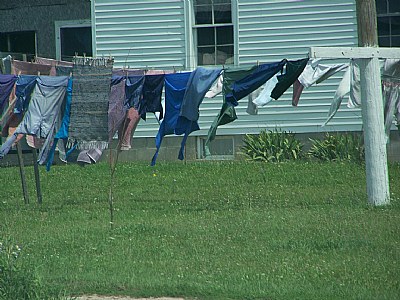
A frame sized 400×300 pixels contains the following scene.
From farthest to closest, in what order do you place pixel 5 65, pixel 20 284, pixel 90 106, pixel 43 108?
pixel 5 65 < pixel 43 108 < pixel 90 106 < pixel 20 284

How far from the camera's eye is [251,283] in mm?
7516

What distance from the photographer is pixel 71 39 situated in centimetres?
2039

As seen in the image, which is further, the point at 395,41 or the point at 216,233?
the point at 395,41

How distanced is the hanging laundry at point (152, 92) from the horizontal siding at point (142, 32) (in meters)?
5.69

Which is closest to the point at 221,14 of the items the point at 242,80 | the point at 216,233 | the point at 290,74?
the point at 242,80

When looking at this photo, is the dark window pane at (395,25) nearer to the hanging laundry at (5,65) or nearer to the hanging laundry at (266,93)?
the hanging laundry at (266,93)

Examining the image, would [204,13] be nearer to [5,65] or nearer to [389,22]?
[389,22]

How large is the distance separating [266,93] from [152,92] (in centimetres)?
167

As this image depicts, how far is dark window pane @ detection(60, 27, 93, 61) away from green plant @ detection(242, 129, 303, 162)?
548cm

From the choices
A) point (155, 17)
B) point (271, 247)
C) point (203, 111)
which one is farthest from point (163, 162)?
point (271, 247)

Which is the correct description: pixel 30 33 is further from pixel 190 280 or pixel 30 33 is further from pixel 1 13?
pixel 190 280

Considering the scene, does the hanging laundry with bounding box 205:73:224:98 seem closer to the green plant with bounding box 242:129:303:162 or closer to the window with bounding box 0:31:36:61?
the green plant with bounding box 242:129:303:162

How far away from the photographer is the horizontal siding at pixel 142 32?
17953mm

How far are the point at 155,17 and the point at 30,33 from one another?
4219 mm
